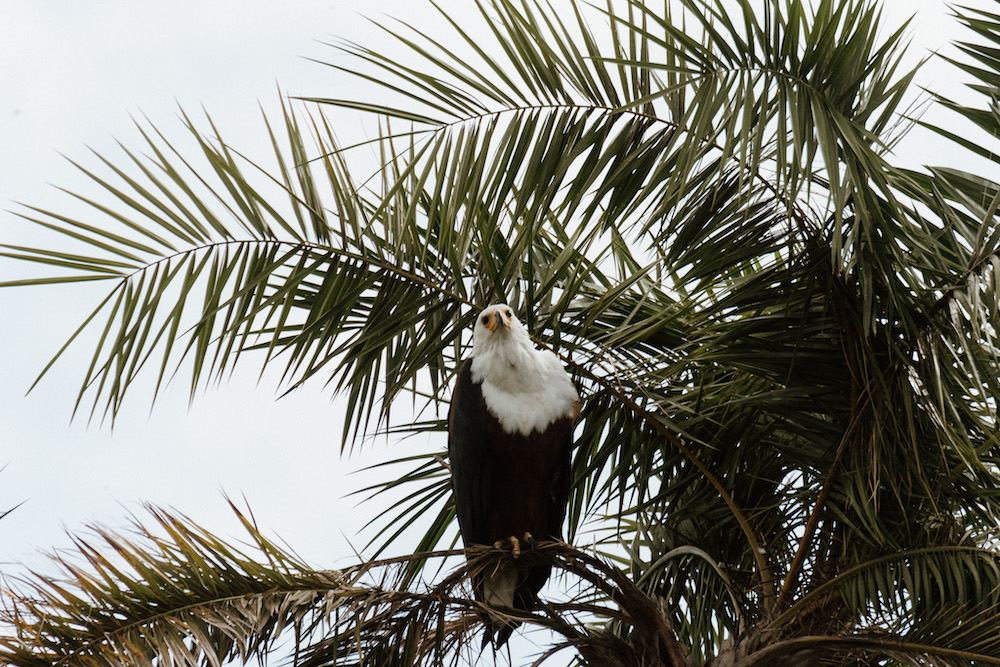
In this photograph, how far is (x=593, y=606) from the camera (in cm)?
346

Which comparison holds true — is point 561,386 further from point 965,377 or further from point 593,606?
point 965,377

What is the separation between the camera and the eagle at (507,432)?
4.08 meters

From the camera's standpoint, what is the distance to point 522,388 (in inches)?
163

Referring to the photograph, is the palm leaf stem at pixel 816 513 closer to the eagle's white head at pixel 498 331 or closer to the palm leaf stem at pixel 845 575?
the palm leaf stem at pixel 845 575

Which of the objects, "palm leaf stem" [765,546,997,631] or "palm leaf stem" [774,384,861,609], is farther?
"palm leaf stem" [774,384,861,609]

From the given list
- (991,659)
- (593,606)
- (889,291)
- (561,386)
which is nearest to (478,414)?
(561,386)

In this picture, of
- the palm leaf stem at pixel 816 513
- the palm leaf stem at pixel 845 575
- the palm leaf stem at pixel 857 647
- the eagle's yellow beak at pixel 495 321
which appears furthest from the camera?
the eagle's yellow beak at pixel 495 321

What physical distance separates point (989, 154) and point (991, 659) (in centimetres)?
172

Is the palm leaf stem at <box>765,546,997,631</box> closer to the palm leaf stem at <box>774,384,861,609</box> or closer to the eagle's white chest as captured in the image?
the palm leaf stem at <box>774,384,861,609</box>

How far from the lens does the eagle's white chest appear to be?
4.08 meters

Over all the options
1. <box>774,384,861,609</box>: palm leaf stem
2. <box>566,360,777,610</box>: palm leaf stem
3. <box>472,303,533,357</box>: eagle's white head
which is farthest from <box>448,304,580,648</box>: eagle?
<box>774,384,861,609</box>: palm leaf stem

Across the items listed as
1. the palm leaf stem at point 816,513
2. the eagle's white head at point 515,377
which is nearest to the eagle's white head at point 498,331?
the eagle's white head at point 515,377

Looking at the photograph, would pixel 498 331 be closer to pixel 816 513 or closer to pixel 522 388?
pixel 522 388

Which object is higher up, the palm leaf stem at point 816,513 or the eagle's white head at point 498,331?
the eagle's white head at point 498,331
